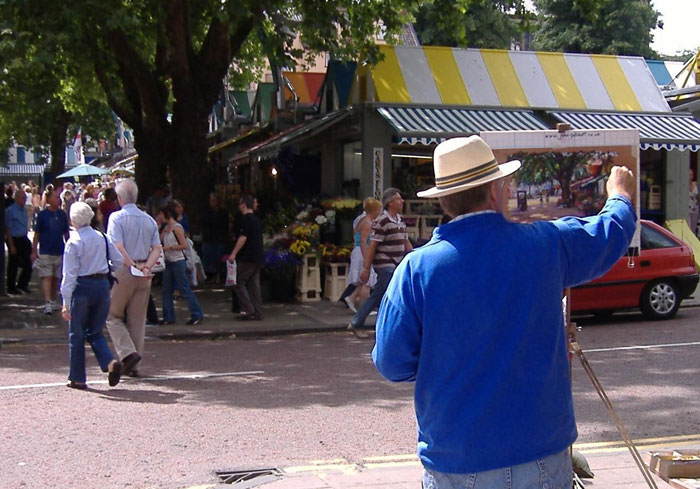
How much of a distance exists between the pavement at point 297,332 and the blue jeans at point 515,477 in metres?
1.68

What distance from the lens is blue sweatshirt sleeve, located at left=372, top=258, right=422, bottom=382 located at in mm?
2824

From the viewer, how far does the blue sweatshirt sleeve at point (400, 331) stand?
2.82 metres

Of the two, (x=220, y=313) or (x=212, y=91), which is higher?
(x=212, y=91)

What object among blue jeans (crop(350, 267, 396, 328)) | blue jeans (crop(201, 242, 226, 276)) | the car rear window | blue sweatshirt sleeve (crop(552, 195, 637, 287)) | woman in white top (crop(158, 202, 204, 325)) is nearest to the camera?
blue sweatshirt sleeve (crop(552, 195, 637, 287))

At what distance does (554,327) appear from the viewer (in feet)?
9.37

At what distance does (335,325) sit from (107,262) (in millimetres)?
4984

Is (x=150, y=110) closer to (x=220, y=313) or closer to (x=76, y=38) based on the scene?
→ (x=76, y=38)

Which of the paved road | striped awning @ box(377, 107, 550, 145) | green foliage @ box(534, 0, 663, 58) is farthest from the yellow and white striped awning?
green foliage @ box(534, 0, 663, 58)

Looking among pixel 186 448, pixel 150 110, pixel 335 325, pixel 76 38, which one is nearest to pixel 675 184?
pixel 335 325

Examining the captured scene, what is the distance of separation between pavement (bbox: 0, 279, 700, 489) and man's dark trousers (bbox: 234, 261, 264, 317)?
0.25 meters

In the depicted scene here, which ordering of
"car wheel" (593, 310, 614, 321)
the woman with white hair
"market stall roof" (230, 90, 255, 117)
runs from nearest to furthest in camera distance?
the woman with white hair
"car wheel" (593, 310, 614, 321)
"market stall roof" (230, 90, 255, 117)

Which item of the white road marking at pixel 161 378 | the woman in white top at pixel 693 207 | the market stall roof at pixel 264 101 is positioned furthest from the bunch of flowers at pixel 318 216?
the woman in white top at pixel 693 207

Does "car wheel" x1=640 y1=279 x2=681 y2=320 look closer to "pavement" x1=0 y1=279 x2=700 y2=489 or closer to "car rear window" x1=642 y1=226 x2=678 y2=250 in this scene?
"car rear window" x1=642 y1=226 x2=678 y2=250

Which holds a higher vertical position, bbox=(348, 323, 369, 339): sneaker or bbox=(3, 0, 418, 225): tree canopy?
bbox=(3, 0, 418, 225): tree canopy
